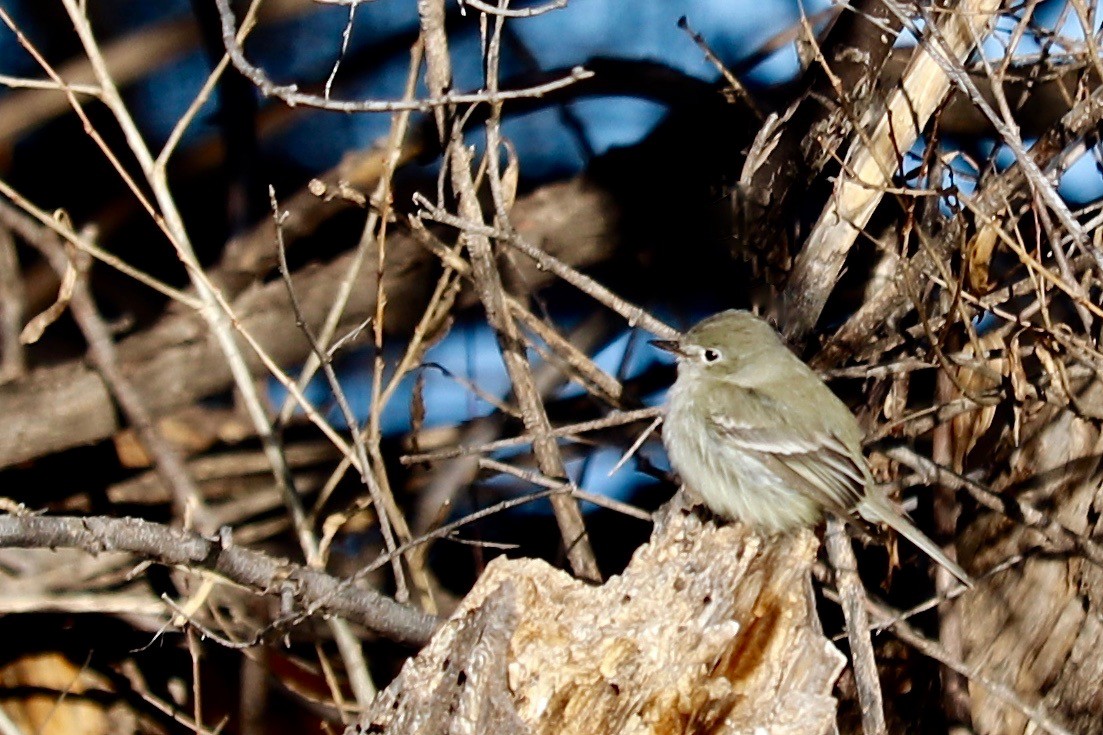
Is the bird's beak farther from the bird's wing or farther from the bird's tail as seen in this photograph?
the bird's tail

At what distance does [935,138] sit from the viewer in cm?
366

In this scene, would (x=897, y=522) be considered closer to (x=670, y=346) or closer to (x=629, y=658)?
(x=670, y=346)

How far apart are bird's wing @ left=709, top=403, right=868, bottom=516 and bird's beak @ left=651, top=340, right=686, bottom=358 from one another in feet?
0.79

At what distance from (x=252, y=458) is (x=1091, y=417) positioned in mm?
2892

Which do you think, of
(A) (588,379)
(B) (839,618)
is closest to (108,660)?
(A) (588,379)

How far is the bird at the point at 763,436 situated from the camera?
3777 mm

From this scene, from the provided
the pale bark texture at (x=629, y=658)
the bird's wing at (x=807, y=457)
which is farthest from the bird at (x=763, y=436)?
the pale bark texture at (x=629, y=658)

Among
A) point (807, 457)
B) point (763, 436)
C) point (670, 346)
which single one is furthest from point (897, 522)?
point (670, 346)

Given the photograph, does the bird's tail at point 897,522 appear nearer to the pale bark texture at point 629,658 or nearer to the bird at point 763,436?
the bird at point 763,436

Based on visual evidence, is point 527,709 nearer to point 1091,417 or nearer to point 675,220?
point 1091,417

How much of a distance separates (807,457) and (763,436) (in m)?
0.22

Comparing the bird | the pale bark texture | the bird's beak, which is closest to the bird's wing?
the bird

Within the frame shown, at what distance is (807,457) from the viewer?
3.95 m

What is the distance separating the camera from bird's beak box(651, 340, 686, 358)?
3.91 meters
